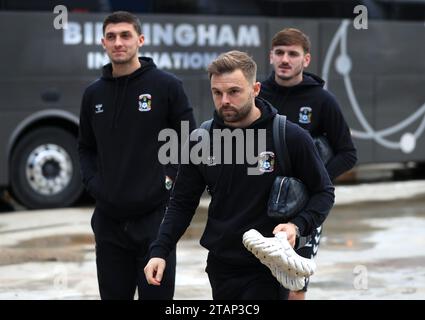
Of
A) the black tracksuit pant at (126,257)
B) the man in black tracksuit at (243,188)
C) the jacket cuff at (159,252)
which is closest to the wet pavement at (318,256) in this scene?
the black tracksuit pant at (126,257)

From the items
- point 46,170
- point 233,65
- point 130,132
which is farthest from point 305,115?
point 46,170

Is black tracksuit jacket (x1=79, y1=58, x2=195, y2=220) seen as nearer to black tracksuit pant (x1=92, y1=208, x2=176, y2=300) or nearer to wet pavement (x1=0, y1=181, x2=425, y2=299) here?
black tracksuit pant (x1=92, y1=208, x2=176, y2=300)

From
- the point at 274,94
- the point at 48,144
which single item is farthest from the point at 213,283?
the point at 48,144

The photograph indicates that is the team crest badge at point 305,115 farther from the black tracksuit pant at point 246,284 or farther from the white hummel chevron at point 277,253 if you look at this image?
the white hummel chevron at point 277,253

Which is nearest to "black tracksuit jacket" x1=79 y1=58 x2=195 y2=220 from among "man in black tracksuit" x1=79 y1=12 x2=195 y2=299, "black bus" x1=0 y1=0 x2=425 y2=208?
"man in black tracksuit" x1=79 y1=12 x2=195 y2=299

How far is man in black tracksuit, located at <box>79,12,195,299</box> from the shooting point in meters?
5.61

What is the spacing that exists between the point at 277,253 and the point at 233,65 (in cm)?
86

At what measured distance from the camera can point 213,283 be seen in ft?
15.6

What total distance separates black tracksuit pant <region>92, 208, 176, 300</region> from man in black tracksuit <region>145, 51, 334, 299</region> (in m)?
0.91

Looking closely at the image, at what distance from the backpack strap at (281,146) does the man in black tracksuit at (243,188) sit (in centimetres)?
2

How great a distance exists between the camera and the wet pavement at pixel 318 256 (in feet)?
28.2

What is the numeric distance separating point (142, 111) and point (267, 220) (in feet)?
4.59

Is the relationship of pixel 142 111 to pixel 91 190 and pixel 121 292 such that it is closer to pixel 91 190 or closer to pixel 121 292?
pixel 91 190
